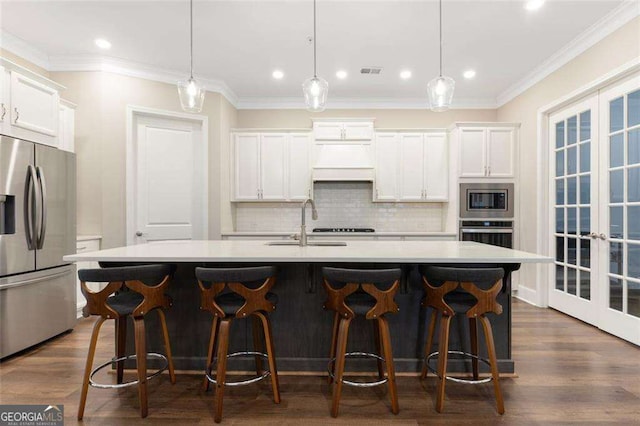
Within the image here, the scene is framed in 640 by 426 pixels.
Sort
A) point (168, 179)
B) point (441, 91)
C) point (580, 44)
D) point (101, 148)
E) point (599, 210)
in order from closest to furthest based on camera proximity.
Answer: point (441, 91)
point (599, 210)
point (580, 44)
point (101, 148)
point (168, 179)

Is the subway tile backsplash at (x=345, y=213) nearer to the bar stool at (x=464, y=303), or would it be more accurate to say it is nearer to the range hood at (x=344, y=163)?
the range hood at (x=344, y=163)

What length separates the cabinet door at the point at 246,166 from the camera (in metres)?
5.44

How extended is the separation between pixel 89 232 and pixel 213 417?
122 inches

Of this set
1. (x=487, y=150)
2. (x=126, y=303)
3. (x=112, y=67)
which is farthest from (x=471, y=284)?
(x=112, y=67)

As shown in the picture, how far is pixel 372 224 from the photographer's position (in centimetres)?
571

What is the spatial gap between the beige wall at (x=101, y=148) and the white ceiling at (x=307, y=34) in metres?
0.33

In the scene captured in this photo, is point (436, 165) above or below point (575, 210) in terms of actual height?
above

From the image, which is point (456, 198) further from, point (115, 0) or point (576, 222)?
point (115, 0)

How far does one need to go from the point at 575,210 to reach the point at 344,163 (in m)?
2.84

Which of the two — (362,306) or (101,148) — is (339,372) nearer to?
(362,306)

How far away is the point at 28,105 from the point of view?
10.4ft

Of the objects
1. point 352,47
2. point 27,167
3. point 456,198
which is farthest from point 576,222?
point 27,167

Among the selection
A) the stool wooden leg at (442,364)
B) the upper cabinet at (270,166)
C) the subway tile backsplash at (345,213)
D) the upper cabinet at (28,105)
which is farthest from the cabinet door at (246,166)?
the stool wooden leg at (442,364)

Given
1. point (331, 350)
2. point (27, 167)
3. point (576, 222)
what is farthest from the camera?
point (576, 222)
